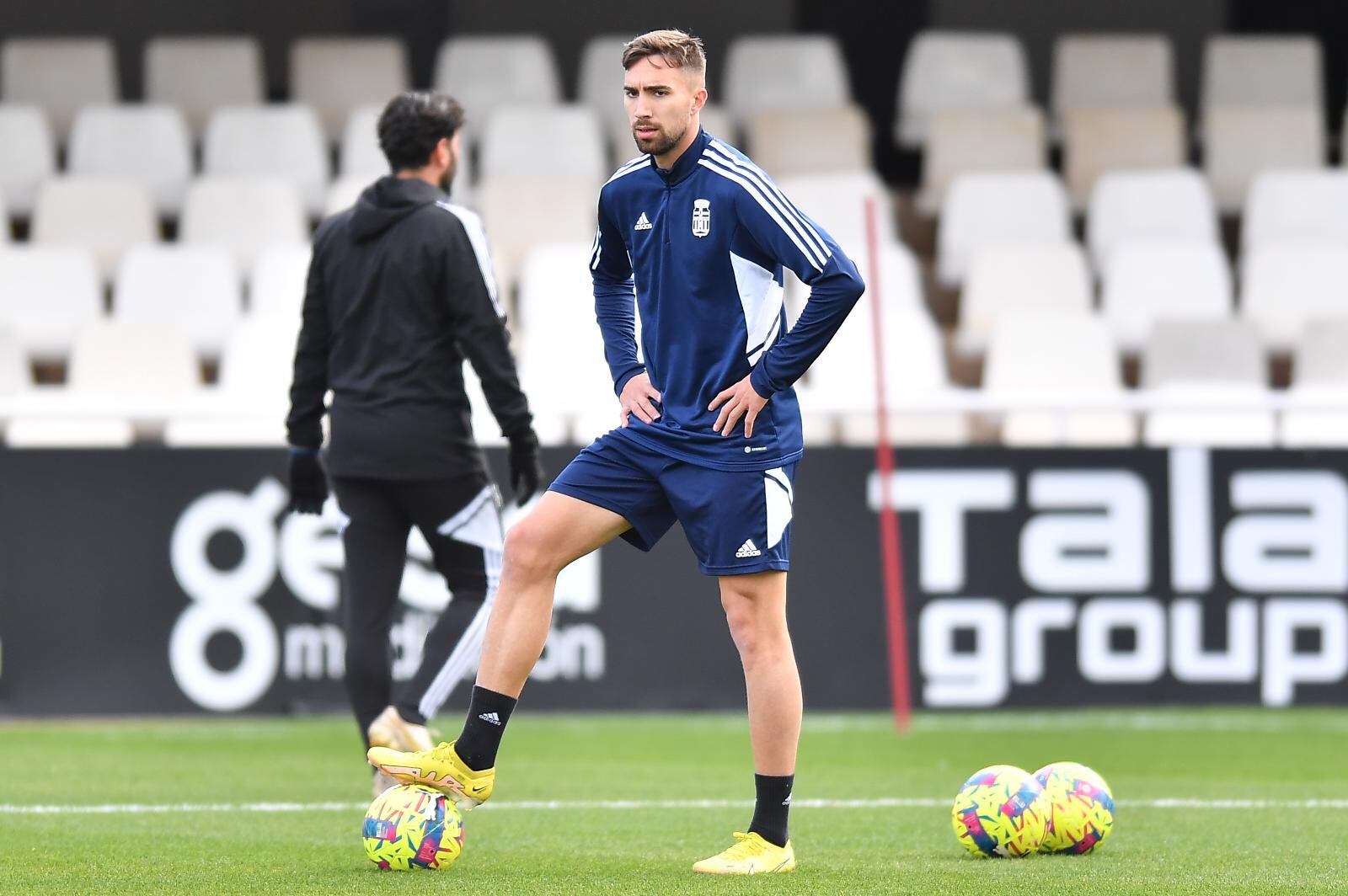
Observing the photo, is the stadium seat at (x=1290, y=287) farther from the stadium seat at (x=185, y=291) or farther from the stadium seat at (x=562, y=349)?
the stadium seat at (x=185, y=291)

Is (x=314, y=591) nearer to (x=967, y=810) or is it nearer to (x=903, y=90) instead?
(x=967, y=810)

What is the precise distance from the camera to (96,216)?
1109cm

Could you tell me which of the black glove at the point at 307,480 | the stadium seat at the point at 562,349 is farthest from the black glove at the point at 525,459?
the stadium seat at the point at 562,349

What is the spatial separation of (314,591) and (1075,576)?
10.3 feet

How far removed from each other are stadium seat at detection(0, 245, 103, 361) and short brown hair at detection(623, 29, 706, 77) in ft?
21.8

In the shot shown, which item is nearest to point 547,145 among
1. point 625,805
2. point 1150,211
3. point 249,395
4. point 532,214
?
point 532,214

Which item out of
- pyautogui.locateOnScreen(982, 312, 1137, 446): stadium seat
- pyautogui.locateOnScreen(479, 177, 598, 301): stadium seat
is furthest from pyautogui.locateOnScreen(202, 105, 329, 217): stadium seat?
pyautogui.locateOnScreen(982, 312, 1137, 446): stadium seat

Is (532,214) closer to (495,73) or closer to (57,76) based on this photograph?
(495,73)

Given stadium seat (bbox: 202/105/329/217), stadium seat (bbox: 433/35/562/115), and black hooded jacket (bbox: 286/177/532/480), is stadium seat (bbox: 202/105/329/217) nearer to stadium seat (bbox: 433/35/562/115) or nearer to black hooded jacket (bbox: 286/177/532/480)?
stadium seat (bbox: 433/35/562/115)

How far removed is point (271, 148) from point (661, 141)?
7.57 meters

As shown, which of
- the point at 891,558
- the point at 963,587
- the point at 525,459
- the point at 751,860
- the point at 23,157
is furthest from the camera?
the point at 23,157

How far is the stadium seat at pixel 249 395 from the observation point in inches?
332

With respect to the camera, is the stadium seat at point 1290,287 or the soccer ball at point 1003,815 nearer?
the soccer ball at point 1003,815

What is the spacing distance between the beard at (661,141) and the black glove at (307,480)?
186 cm
